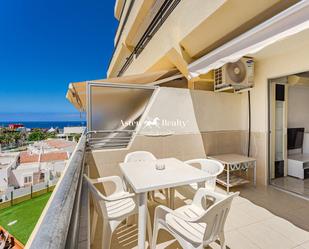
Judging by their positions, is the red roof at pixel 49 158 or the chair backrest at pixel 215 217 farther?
the red roof at pixel 49 158

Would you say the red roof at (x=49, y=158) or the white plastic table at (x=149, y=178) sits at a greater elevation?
the white plastic table at (x=149, y=178)

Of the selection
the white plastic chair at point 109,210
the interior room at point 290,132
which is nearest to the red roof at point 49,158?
the white plastic chair at point 109,210

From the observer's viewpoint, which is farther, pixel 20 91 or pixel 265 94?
pixel 20 91

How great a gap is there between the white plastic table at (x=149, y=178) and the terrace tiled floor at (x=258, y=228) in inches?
34.3

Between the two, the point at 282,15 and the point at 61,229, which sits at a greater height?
the point at 282,15

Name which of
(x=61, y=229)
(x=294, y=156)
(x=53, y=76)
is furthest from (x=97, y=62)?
(x=61, y=229)

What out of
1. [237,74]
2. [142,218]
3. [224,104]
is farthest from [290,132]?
[142,218]

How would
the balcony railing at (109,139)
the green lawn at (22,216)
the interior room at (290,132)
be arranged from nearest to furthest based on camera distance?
1. the balcony railing at (109,139)
2. the interior room at (290,132)
3. the green lawn at (22,216)

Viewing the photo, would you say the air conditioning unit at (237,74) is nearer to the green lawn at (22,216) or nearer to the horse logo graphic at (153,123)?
the horse logo graphic at (153,123)

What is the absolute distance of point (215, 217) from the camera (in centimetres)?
193

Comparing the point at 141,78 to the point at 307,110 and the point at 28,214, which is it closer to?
the point at 307,110

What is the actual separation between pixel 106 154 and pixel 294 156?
6.46m

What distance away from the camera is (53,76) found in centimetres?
3831

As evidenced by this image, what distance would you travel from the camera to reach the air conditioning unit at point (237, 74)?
→ 16.8ft
